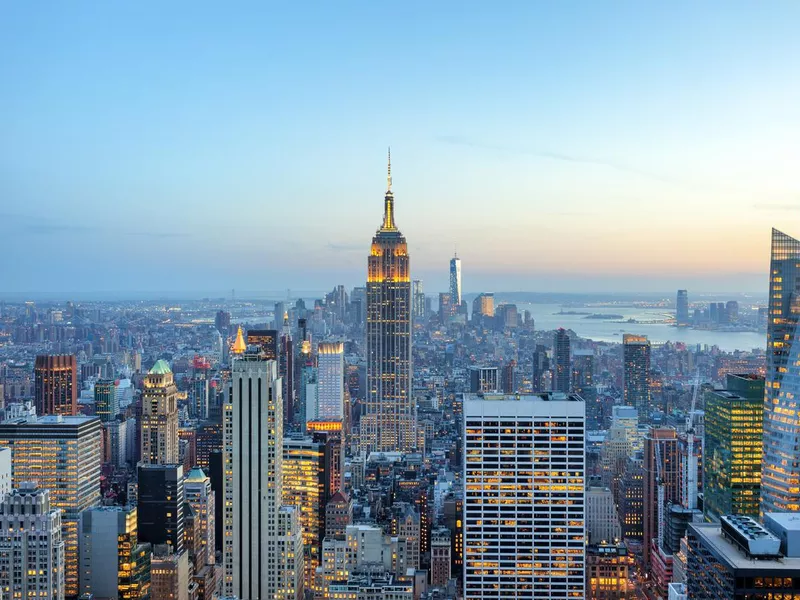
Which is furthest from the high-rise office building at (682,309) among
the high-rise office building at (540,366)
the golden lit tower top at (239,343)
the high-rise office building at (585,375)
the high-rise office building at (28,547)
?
the high-rise office building at (28,547)

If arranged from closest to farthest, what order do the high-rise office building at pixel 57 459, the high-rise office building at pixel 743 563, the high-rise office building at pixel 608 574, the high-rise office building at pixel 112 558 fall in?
the high-rise office building at pixel 743 563 < the high-rise office building at pixel 112 558 < the high-rise office building at pixel 608 574 < the high-rise office building at pixel 57 459

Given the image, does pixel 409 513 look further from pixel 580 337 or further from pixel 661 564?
pixel 580 337

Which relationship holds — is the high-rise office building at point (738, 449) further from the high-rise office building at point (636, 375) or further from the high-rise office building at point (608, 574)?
the high-rise office building at point (636, 375)

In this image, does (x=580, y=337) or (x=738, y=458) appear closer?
(x=738, y=458)

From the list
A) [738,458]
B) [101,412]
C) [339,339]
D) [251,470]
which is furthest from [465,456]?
[339,339]

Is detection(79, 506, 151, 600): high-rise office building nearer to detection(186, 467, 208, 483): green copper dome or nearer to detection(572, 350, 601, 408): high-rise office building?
detection(186, 467, 208, 483): green copper dome

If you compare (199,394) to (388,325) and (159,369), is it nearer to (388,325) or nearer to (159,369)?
(159,369)
